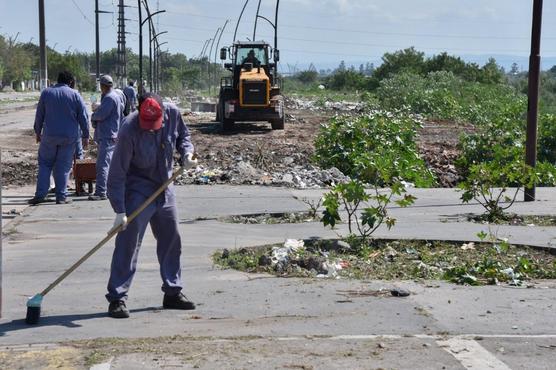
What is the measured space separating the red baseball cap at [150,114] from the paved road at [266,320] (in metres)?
1.53

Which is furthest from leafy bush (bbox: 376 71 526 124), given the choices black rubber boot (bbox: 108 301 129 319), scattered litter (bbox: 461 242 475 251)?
black rubber boot (bbox: 108 301 129 319)

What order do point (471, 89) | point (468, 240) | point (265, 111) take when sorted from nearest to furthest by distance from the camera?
point (468, 240), point (265, 111), point (471, 89)

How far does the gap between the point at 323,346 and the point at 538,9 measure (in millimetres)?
10496

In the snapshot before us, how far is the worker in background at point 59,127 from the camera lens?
1475 centimetres

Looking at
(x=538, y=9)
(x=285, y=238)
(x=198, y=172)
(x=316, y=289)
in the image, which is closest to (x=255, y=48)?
(x=198, y=172)

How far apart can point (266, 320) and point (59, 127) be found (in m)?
7.92

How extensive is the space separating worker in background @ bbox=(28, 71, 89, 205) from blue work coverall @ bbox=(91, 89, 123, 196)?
10.5 inches

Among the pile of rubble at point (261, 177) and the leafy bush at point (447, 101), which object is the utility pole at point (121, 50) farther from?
the pile of rubble at point (261, 177)

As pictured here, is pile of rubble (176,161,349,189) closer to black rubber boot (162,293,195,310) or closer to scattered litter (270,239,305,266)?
scattered litter (270,239,305,266)

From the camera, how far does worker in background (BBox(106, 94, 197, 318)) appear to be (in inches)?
304

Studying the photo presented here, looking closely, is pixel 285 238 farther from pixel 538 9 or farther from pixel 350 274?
pixel 538 9

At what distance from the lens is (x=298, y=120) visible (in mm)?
42906

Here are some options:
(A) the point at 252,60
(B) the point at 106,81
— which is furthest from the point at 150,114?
(A) the point at 252,60

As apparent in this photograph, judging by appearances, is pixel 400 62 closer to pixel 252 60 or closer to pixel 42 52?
pixel 252 60
